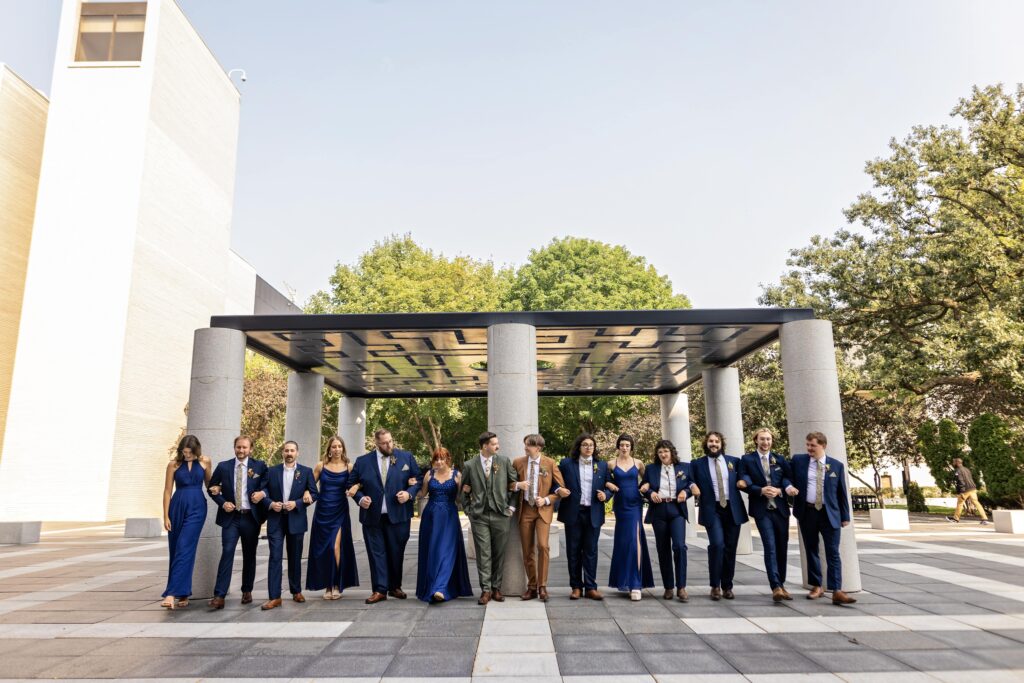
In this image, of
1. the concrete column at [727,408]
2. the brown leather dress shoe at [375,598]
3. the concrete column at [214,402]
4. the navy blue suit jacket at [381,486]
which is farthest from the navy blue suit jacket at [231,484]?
the concrete column at [727,408]

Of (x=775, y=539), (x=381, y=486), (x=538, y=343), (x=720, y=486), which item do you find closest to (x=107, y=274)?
(x=538, y=343)

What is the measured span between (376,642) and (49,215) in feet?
85.7

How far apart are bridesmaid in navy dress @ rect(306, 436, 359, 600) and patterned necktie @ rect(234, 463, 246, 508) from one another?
0.82 meters

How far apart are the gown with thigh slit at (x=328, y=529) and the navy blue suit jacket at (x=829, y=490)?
5593mm

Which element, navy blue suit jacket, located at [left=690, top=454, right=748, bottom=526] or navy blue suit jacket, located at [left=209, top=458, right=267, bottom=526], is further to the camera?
navy blue suit jacket, located at [left=690, top=454, right=748, bottom=526]

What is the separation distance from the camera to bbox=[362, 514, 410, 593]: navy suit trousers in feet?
25.2

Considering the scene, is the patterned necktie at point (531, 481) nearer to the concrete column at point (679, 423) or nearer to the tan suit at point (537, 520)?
the tan suit at point (537, 520)

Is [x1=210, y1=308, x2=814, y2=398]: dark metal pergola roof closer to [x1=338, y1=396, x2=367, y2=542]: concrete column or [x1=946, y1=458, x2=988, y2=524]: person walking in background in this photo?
[x1=338, y1=396, x2=367, y2=542]: concrete column

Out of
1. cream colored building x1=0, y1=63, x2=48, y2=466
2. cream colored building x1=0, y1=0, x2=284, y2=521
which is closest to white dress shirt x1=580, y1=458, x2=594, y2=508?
cream colored building x1=0, y1=0, x2=284, y2=521

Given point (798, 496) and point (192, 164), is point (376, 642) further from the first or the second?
point (192, 164)

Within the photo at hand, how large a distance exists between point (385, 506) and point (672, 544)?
362cm

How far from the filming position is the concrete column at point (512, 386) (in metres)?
8.38

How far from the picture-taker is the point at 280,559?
739cm

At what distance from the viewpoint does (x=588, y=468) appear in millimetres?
7871
